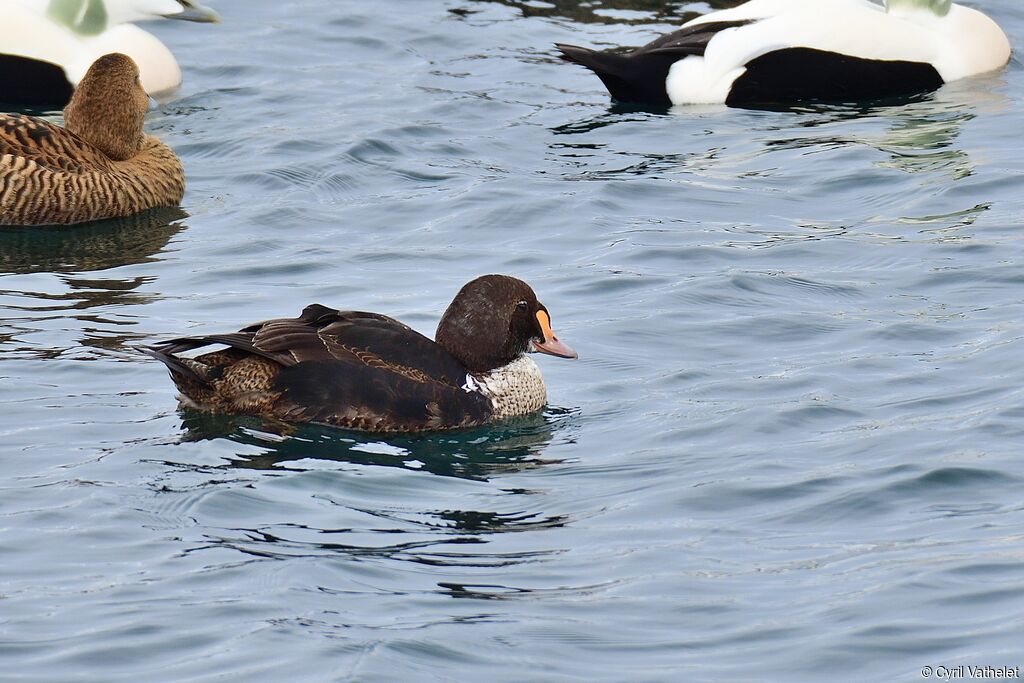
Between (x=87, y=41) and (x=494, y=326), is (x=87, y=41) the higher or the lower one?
the higher one

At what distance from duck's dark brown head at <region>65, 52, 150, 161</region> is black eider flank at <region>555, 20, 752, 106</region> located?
2.78m

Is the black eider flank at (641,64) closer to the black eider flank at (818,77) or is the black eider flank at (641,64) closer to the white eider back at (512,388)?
the black eider flank at (818,77)

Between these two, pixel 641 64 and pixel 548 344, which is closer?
pixel 548 344

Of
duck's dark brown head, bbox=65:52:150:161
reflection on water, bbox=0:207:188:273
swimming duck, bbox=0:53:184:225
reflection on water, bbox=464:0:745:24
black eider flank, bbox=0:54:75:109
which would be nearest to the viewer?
reflection on water, bbox=0:207:188:273

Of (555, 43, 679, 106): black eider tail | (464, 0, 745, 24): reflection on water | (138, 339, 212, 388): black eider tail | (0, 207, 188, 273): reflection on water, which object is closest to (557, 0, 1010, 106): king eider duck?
(555, 43, 679, 106): black eider tail

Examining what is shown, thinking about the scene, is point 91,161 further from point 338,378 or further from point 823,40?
point 823,40

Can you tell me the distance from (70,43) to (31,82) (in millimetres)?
421

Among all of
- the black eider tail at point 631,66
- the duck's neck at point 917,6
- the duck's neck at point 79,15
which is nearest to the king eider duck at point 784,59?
the black eider tail at point 631,66

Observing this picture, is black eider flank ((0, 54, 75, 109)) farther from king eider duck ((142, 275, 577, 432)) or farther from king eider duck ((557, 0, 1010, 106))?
king eider duck ((142, 275, 577, 432))

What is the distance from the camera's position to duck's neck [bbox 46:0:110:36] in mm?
12281

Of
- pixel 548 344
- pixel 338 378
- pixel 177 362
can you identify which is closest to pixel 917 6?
pixel 548 344

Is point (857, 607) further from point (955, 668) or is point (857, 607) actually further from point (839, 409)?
point (839, 409)

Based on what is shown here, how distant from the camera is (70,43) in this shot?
12.2 meters

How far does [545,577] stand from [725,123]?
6627 mm
